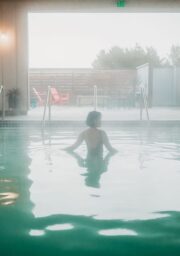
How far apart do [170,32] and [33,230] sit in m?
28.9

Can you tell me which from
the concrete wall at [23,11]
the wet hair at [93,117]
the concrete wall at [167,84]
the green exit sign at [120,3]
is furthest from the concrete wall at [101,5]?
the wet hair at [93,117]

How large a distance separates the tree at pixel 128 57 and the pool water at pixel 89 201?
81.7 ft

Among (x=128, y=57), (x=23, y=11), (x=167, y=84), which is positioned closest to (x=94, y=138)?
(x=23, y=11)

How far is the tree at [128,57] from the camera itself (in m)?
30.7

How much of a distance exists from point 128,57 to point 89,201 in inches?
1122

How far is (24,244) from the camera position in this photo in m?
2.32

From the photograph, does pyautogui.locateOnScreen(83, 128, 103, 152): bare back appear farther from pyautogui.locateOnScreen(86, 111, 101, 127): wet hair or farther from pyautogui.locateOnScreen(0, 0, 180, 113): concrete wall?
pyautogui.locateOnScreen(0, 0, 180, 113): concrete wall

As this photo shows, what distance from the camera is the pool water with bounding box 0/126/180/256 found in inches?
92.0

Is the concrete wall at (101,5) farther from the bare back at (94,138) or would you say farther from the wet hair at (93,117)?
the wet hair at (93,117)

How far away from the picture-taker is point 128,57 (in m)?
30.9

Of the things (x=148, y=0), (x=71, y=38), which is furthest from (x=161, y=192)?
(x=71, y=38)

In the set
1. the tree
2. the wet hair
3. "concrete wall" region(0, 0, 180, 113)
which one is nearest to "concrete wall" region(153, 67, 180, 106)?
"concrete wall" region(0, 0, 180, 113)

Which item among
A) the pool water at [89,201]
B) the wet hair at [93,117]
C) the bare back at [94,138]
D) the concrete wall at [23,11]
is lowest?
the pool water at [89,201]

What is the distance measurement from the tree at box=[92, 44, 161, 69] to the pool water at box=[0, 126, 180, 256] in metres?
24.9
